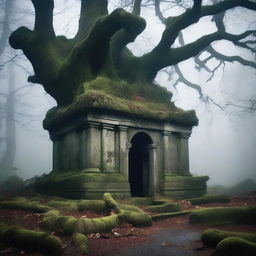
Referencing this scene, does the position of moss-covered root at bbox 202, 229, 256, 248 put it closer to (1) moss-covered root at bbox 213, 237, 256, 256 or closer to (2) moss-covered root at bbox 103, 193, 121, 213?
(1) moss-covered root at bbox 213, 237, 256, 256

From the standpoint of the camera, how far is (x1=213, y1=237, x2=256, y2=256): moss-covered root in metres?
3.71

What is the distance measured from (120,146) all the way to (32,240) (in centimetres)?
630

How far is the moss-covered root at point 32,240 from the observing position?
4.22 meters

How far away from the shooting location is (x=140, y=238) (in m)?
5.55

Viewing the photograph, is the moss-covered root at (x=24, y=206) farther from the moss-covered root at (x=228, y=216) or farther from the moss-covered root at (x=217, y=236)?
the moss-covered root at (x=217, y=236)

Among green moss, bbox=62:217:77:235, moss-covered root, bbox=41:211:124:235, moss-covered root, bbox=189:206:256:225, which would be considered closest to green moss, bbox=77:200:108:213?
moss-covered root, bbox=41:211:124:235

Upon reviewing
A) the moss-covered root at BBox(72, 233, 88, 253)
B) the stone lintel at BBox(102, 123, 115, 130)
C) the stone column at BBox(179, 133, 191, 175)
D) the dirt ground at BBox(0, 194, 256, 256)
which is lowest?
the dirt ground at BBox(0, 194, 256, 256)

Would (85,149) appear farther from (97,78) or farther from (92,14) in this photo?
(92,14)

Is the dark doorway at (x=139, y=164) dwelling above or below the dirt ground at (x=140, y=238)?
above

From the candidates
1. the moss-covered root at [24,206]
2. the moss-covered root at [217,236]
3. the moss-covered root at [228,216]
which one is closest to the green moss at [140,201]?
the moss-covered root at [24,206]

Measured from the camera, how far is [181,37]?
21219 millimetres

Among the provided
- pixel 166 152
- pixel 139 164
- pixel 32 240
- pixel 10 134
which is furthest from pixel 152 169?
pixel 10 134

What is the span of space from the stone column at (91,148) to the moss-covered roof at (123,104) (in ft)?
2.00

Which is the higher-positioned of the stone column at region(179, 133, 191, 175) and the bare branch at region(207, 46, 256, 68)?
the bare branch at region(207, 46, 256, 68)
